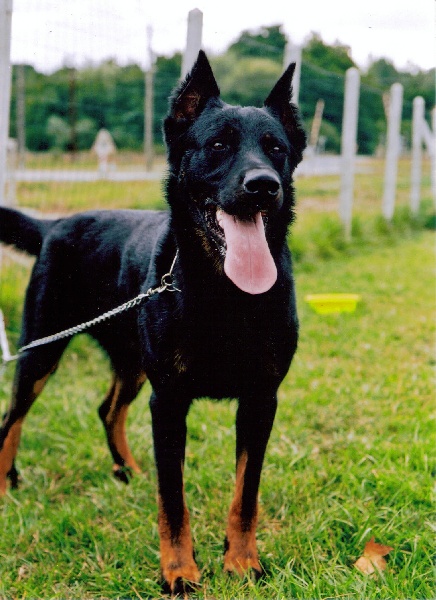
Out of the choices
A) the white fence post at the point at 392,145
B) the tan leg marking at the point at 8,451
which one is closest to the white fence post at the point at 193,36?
the tan leg marking at the point at 8,451

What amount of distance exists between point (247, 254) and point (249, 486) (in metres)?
0.91

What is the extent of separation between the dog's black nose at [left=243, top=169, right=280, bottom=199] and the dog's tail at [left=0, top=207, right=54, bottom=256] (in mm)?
1522

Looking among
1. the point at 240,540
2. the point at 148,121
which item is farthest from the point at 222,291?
the point at 148,121

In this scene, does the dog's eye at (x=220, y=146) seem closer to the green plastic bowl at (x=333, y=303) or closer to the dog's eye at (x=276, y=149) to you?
the dog's eye at (x=276, y=149)

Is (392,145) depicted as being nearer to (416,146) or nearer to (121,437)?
(416,146)

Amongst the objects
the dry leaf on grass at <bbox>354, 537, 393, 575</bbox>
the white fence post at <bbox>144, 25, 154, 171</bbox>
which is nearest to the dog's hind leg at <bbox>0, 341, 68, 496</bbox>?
the dry leaf on grass at <bbox>354, 537, 393, 575</bbox>

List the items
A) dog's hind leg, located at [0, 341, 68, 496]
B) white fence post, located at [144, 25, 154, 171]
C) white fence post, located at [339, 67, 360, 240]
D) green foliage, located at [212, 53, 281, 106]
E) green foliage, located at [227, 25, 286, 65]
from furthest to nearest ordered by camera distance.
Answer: white fence post, located at [339, 67, 360, 240], green foliage, located at [212, 53, 281, 106], white fence post, located at [144, 25, 154, 171], green foliage, located at [227, 25, 286, 65], dog's hind leg, located at [0, 341, 68, 496]

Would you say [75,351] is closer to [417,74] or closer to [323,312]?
[323,312]

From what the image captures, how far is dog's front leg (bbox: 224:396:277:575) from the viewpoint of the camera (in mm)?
2320

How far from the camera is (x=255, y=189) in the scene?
2033mm

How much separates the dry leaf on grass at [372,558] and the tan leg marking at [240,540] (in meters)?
0.39

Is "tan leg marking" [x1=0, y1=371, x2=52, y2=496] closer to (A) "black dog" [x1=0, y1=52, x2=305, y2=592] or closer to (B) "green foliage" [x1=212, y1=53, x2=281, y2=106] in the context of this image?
(A) "black dog" [x1=0, y1=52, x2=305, y2=592]

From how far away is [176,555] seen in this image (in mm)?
2273

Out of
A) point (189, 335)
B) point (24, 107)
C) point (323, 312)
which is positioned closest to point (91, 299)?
point (189, 335)
